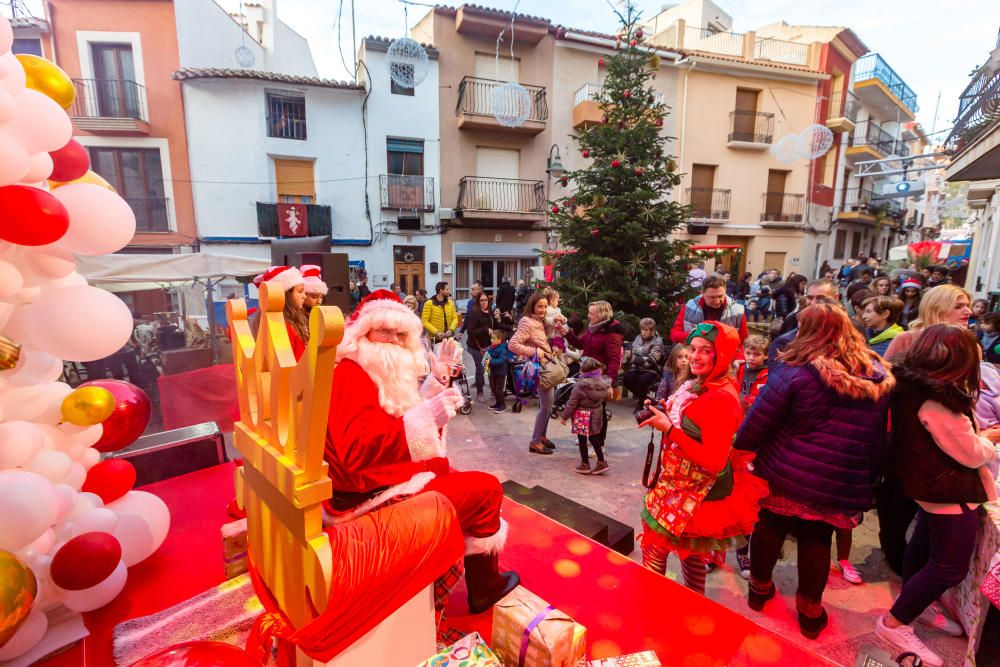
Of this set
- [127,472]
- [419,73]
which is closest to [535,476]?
[127,472]

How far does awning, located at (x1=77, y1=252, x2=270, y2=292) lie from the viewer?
239 inches

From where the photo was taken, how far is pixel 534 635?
1360 millimetres

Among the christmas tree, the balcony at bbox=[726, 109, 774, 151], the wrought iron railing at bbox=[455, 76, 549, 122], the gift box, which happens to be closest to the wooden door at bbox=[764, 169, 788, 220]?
the balcony at bbox=[726, 109, 774, 151]

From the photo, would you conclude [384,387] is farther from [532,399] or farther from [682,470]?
[532,399]

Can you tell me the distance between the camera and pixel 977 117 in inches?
227

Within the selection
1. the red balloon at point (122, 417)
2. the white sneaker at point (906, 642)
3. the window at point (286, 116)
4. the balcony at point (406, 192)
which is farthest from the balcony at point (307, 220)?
the white sneaker at point (906, 642)

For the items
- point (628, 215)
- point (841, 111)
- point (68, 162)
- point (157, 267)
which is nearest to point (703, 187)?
point (841, 111)

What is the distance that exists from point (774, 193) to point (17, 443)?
66.4ft

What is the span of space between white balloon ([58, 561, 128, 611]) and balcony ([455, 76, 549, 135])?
43.5ft

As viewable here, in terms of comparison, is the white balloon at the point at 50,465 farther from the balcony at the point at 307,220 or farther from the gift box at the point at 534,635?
the balcony at the point at 307,220

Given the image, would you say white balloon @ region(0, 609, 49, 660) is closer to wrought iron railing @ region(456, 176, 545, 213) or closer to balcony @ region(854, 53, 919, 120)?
wrought iron railing @ region(456, 176, 545, 213)

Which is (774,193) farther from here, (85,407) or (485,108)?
(85,407)

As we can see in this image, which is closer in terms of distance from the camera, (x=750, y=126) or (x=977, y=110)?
(x=977, y=110)

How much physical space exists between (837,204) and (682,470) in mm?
21969
